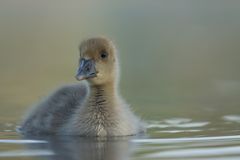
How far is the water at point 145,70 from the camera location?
753 centimetres

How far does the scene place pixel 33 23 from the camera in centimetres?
2323

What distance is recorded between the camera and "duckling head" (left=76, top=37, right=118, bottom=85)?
8430 millimetres

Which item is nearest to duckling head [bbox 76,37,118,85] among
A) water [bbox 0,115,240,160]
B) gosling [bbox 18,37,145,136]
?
gosling [bbox 18,37,145,136]

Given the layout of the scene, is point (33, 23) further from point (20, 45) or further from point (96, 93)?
point (96, 93)

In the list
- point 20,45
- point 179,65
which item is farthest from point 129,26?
point 179,65

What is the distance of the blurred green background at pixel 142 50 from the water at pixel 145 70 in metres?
0.02

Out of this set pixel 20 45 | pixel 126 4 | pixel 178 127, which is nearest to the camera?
pixel 178 127

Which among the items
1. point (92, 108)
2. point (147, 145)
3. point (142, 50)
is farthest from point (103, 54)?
point (142, 50)

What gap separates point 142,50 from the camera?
1772 centimetres

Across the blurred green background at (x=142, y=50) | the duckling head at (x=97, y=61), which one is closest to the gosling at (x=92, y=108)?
the duckling head at (x=97, y=61)

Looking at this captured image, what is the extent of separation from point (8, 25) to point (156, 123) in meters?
13.6

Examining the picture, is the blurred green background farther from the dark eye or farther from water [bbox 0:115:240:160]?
the dark eye

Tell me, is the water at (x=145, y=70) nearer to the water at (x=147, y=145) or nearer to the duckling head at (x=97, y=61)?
the water at (x=147, y=145)

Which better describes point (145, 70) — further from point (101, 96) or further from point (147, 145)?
point (147, 145)
